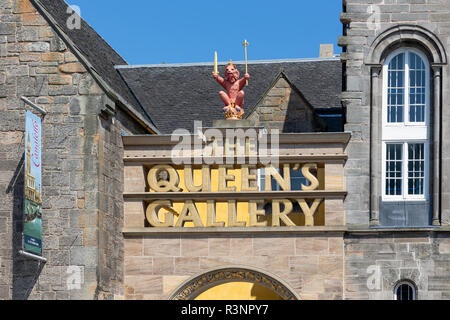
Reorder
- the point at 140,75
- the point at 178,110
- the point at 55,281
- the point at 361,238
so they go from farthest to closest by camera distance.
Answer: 1. the point at 140,75
2. the point at 178,110
3. the point at 361,238
4. the point at 55,281

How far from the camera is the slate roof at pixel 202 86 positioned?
105 ft

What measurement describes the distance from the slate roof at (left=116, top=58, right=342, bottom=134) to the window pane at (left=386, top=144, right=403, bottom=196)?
16.5ft

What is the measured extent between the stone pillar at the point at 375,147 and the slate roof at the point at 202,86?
4.78 meters

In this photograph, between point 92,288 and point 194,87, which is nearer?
point 92,288

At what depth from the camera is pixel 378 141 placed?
26.6m

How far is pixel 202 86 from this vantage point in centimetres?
3434

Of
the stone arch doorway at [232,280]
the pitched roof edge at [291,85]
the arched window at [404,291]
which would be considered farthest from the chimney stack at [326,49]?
the arched window at [404,291]

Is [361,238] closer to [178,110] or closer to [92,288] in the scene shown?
[92,288]

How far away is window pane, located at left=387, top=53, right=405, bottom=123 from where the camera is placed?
88.0 ft

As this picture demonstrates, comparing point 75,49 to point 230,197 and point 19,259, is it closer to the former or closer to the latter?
point 19,259

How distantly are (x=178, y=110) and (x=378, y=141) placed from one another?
7.74 metres

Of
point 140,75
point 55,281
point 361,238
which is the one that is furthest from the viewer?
point 140,75

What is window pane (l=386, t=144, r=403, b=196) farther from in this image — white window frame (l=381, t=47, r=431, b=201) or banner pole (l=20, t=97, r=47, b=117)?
banner pole (l=20, t=97, r=47, b=117)
